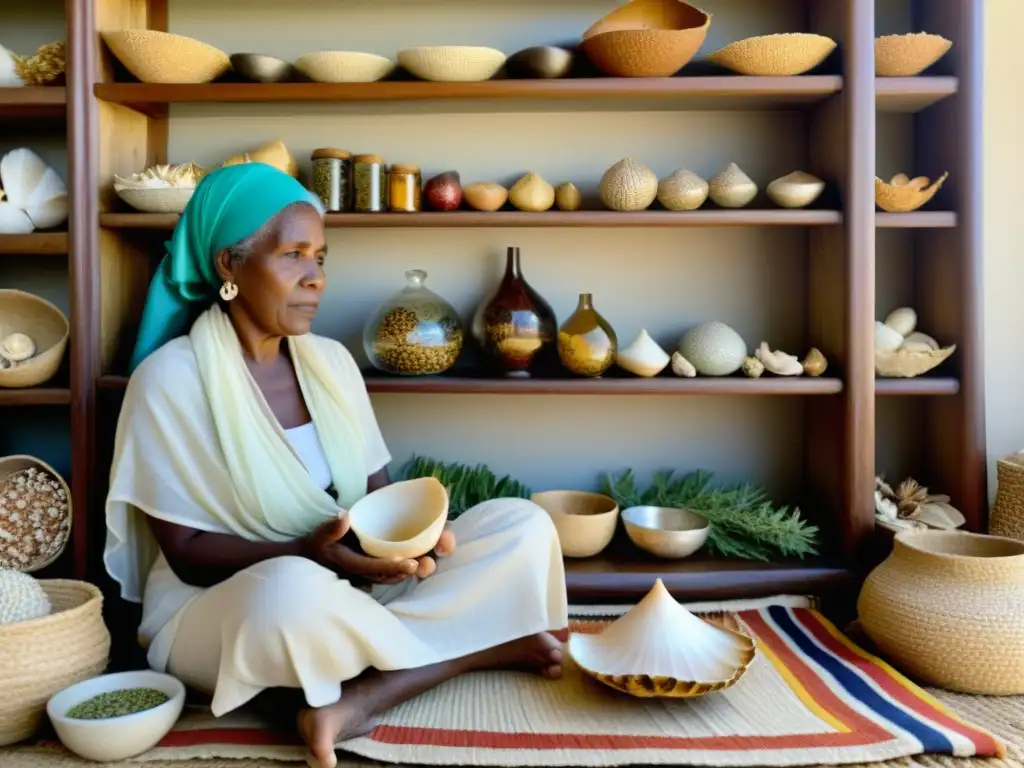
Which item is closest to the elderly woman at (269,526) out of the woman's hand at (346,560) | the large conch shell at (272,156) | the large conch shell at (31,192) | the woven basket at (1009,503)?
the woman's hand at (346,560)

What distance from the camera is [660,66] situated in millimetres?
2168

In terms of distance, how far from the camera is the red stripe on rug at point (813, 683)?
5.25 feet

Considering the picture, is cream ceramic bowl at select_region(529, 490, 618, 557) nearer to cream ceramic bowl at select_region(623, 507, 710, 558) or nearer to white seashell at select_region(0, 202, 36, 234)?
cream ceramic bowl at select_region(623, 507, 710, 558)

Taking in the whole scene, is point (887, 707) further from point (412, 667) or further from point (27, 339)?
point (27, 339)

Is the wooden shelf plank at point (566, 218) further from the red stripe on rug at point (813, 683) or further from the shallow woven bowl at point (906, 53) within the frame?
the red stripe on rug at point (813, 683)

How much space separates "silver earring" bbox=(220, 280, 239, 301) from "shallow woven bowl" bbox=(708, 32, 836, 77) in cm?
133

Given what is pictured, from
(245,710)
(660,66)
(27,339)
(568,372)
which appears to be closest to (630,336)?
(568,372)

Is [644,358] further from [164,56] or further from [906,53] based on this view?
[164,56]

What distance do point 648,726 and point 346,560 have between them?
0.64m

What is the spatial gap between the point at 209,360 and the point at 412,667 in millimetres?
750

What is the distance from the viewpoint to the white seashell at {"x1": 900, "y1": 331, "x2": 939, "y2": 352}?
2.28 metres

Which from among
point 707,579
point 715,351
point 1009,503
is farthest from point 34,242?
point 1009,503

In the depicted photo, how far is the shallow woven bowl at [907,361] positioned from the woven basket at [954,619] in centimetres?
52

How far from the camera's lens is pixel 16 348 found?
7.29ft
